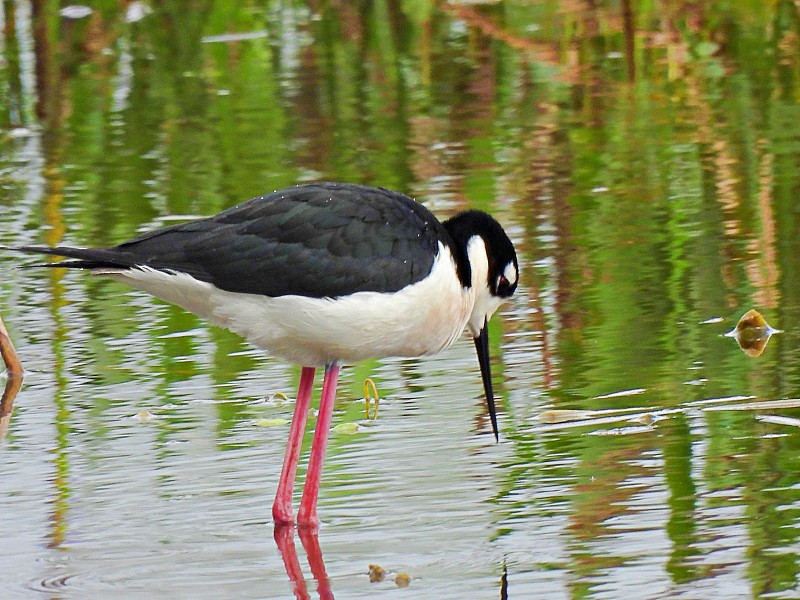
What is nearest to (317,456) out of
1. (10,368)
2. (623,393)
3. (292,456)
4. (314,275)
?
(292,456)

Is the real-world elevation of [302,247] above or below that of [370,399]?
above

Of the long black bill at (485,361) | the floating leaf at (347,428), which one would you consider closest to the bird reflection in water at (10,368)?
the floating leaf at (347,428)

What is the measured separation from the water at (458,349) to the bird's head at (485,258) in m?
0.44

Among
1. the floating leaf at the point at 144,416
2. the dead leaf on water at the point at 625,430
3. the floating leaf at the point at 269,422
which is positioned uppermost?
the dead leaf on water at the point at 625,430

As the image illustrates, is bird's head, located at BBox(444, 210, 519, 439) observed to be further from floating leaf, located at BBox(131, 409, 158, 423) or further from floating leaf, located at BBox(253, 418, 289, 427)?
floating leaf, located at BBox(131, 409, 158, 423)

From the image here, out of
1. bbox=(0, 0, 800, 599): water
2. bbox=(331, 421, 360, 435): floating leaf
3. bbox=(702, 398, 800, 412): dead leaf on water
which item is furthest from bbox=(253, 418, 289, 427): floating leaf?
bbox=(702, 398, 800, 412): dead leaf on water

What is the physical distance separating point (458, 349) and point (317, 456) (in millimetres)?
1624

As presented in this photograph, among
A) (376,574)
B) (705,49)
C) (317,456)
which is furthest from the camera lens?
(705,49)

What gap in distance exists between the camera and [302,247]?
536 centimetres

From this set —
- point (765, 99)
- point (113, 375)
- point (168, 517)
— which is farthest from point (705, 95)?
point (168, 517)

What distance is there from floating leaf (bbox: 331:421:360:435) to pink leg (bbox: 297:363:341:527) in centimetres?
35

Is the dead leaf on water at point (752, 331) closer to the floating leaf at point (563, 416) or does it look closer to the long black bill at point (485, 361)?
the floating leaf at point (563, 416)

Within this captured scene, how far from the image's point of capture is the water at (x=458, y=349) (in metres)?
4.74

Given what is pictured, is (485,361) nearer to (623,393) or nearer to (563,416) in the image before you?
(563,416)
